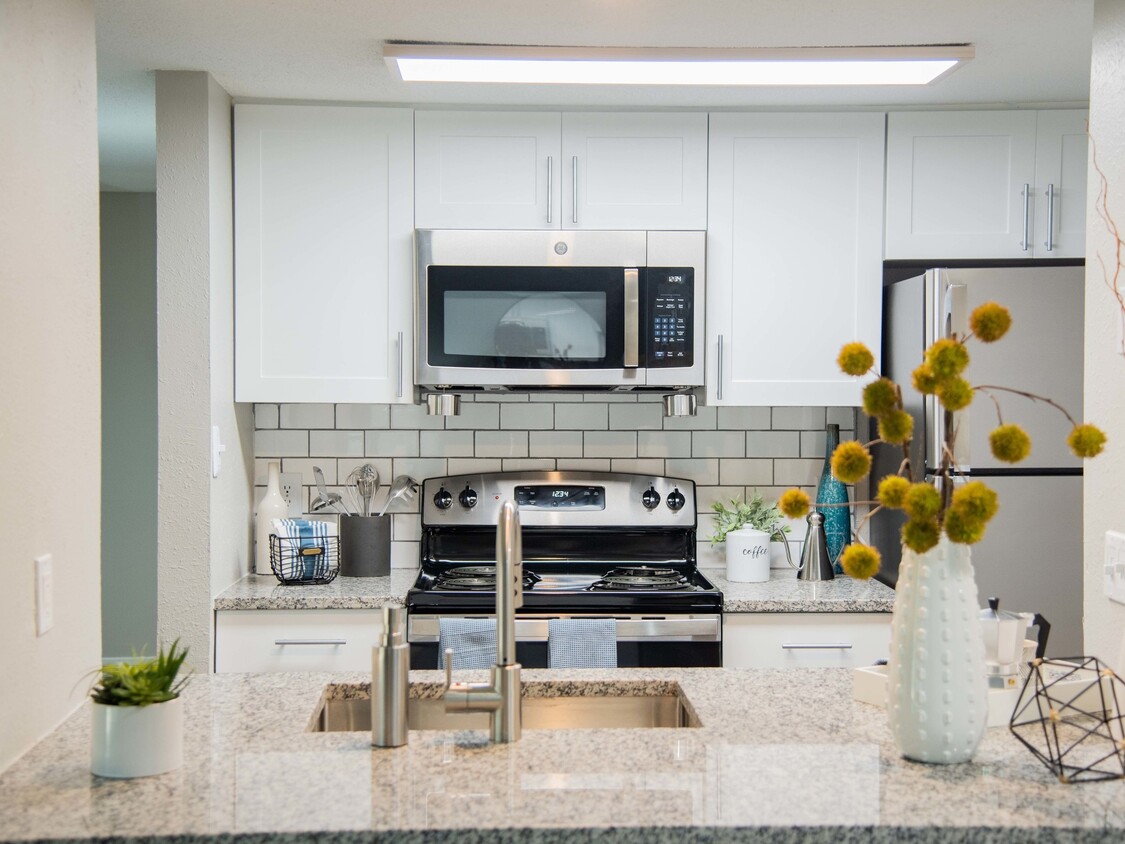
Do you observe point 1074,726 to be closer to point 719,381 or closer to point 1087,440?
point 1087,440

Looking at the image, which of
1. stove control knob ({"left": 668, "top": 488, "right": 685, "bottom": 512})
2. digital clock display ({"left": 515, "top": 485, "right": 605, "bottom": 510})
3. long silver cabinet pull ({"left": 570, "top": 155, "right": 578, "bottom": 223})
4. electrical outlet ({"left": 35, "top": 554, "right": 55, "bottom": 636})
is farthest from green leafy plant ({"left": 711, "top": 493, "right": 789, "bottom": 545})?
electrical outlet ({"left": 35, "top": 554, "right": 55, "bottom": 636})

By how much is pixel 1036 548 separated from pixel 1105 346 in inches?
41.5

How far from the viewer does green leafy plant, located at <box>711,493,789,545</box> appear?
3.39 metres

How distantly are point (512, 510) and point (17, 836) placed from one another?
0.74 meters

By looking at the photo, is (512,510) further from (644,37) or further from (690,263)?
(690,263)

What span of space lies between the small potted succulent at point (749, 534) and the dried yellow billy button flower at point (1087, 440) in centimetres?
191

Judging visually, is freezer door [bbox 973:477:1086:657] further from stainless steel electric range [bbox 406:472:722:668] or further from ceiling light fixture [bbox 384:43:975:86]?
ceiling light fixture [bbox 384:43:975:86]

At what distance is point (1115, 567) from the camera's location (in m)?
2.00

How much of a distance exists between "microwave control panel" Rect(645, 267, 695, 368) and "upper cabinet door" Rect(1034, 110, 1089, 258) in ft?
3.51

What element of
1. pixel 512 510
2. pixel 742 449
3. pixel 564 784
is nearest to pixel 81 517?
pixel 512 510

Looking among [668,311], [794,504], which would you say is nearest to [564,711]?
[794,504]

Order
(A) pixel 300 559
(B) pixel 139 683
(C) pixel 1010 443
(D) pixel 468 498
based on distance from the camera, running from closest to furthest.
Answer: (C) pixel 1010 443 → (B) pixel 139 683 → (A) pixel 300 559 → (D) pixel 468 498

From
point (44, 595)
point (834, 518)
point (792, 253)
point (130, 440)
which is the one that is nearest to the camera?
point (44, 595)

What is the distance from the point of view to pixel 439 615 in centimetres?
296
